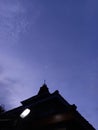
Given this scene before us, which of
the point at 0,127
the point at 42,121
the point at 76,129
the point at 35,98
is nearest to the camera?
the point at 42,121

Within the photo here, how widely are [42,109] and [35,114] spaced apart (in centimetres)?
84

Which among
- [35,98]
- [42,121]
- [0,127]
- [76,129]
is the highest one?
[35,98]

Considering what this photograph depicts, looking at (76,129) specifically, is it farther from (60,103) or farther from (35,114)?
(35,114)

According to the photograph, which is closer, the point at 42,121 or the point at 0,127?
the point at 42,121

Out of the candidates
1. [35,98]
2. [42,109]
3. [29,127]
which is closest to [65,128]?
[29,127]

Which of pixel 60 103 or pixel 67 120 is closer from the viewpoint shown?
pixel 67 120

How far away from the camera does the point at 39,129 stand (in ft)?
36.3

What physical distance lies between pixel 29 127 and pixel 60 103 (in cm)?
655

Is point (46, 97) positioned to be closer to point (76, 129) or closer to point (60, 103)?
point (60, 103)

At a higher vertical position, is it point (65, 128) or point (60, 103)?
point (60, 103)

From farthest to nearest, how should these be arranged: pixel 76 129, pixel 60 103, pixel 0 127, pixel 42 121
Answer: pixel 60 103 → pixel 0 127 → pixel 76 129 → pixel 42 121

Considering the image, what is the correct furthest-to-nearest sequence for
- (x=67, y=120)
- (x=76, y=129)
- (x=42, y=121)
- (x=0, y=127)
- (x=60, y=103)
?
1. (x=60, y=103)
2. (x=0, y=127)
3. (x=76, y=129)
4. (x=42, y=121)
5. (x=67, y=120)

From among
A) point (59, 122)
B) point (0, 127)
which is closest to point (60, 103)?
point (0, 127)

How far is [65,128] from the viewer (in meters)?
11.1
